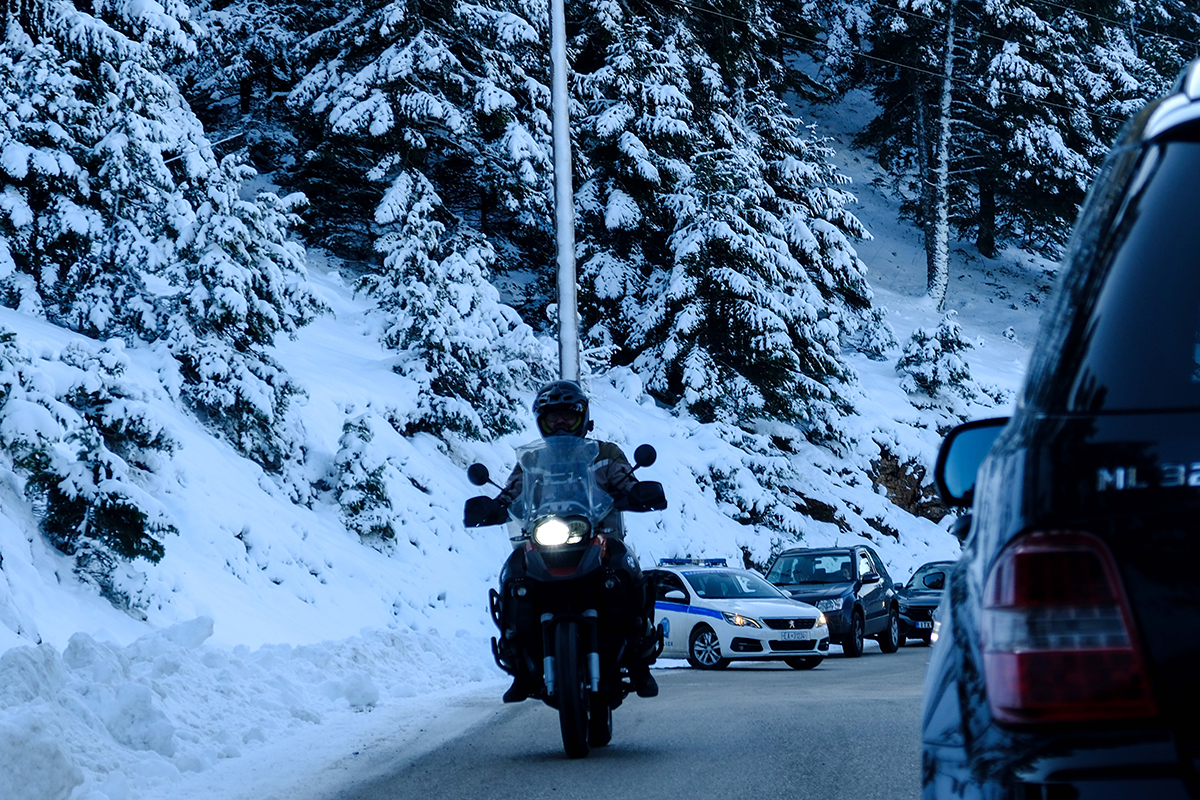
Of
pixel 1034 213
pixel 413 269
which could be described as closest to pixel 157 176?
pixel 413 269

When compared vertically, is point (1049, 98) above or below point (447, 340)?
above

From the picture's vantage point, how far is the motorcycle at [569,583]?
7793mm

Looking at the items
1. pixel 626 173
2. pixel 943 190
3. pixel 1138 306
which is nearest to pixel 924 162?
pixel 943 190

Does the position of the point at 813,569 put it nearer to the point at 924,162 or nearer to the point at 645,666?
the point at 645,666

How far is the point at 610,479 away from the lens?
8.35 metres

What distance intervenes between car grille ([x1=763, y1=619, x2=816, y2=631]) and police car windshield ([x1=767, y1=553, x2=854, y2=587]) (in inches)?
142

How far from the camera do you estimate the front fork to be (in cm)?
777

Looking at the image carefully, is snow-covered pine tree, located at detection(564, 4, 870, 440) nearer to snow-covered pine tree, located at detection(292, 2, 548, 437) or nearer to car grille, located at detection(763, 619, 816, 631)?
snow-covered pine tree, located at detection(292, 2, 548, 437)

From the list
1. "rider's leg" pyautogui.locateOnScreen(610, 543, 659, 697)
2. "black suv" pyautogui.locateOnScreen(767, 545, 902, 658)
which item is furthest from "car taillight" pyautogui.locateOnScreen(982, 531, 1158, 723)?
"black suv" pyautogui.locateOnScreen(767, 545, 902, 658)

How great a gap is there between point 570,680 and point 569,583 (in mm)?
528

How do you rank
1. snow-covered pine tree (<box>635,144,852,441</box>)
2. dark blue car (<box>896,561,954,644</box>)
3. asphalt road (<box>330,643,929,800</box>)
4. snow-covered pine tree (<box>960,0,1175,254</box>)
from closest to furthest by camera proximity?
asphalt road (<box>330,643,929,800</box>) → dark blue car (<box>896,561,954,644</box>) → snow-covered pine tree (<box>635,144,852,441</box>) → snow-covered pine tree (<box>960,0,1175,254</box>)

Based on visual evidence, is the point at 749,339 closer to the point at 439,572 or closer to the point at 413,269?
the point at 413,269

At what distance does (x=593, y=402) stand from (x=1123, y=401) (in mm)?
26654

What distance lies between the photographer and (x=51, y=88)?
16.7 metres
